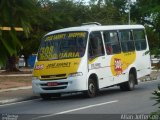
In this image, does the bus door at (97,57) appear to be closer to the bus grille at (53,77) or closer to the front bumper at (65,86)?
the front bumper at (65,86)

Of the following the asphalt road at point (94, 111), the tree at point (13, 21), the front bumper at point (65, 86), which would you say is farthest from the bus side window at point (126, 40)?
the tree at point (13, 21)

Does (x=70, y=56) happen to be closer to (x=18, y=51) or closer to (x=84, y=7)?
(x=18, y=51)

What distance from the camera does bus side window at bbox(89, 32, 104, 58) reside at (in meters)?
19.1

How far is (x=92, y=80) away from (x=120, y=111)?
206 inches

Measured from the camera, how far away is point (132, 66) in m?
22.0

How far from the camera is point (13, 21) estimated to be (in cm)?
490

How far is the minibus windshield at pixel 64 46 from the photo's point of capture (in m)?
18.9

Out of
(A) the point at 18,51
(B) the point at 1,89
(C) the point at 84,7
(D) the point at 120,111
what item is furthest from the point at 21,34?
(C) the point at 84,7

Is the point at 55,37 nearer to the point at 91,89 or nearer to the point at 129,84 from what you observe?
the point at 91,89

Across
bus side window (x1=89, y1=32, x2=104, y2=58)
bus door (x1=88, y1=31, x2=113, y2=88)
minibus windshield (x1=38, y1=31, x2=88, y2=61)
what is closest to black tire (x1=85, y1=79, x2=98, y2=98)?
bus door (x1=88, y1=31, x2=113, y2=88)

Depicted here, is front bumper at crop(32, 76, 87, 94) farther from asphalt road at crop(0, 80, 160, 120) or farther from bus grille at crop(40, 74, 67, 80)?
asphalt road at crop(0, 80, 160, 120)

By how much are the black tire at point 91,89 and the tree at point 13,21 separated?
13654 mm

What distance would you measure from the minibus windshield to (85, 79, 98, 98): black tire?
1.10m

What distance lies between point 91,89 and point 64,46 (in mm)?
1924
